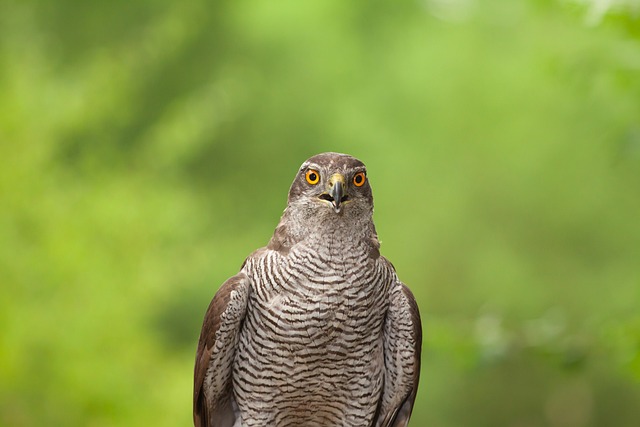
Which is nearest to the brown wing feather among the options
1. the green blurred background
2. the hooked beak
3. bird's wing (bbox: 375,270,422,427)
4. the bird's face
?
bird's wing (bbox: 375,270,422,427)

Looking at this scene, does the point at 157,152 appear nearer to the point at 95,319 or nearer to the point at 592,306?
the point at 95,319

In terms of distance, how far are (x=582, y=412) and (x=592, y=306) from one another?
1564 mm

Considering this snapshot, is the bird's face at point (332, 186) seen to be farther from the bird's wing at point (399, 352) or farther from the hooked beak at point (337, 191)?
the bird's wing at point (399, 352)

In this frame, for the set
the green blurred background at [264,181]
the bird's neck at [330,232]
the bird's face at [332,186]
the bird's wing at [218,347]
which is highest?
the green blurred background at [264,181]

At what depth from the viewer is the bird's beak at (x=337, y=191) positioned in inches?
148

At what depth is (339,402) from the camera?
4.15 metres

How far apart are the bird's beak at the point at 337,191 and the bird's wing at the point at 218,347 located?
21.8 inches

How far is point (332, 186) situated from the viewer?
381 centimetres

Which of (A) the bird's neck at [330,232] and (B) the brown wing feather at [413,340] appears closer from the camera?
(A) the bird's neck at [330,232]

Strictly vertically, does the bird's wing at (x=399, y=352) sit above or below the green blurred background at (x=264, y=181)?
below

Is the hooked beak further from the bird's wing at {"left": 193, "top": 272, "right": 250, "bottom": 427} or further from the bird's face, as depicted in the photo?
the bird's wing at {"left": 193, "top": 272, "right": 250, "bottom": 427}

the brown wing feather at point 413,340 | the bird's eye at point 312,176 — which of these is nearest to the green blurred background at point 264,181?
the brown wing feather at point 413,340

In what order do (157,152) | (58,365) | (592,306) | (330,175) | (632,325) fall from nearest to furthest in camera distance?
(330,175) → (632,325) → (58,365) → (157,152) → (592,306)

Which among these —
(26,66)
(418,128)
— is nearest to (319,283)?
(26,66)
